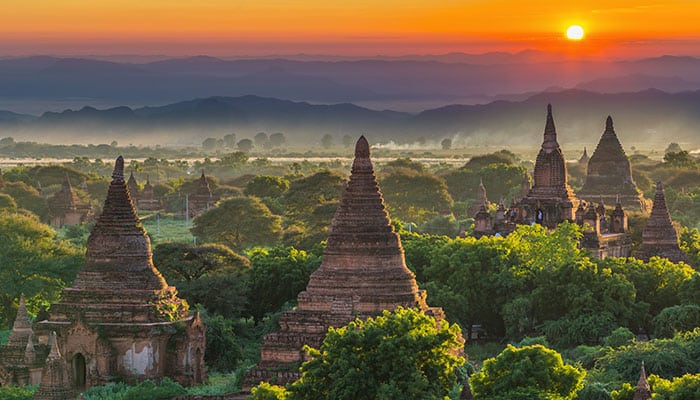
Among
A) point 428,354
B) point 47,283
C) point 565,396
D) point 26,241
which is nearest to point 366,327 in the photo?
point 428,354

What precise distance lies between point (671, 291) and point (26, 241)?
24067 millimetres

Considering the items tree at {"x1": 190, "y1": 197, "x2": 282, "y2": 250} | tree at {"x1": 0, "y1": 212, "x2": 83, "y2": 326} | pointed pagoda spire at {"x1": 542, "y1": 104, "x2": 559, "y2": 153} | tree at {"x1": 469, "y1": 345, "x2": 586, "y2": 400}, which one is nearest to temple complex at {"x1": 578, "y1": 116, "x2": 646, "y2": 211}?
tree at {"x1": 190, "y1": 197, "x2": 282, "y2": 250}

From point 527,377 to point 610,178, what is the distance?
65.6 meters

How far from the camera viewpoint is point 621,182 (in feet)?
342

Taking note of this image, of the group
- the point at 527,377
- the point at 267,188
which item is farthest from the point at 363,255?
the point at 267,188

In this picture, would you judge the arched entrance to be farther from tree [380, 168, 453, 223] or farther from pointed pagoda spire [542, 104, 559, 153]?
tree [380, 168, 453, 223]

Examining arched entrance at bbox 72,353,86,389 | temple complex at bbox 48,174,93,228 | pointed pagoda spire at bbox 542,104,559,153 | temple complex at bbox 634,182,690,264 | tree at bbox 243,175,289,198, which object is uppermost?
pointed pagoda spire at bbox 542,104,559,153

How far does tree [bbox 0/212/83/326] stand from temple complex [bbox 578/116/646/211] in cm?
4190

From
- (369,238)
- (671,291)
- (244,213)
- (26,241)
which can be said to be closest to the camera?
(369,238)

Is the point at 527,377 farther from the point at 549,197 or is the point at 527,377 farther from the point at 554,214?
the point at 549,197

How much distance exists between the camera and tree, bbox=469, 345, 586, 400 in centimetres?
3978

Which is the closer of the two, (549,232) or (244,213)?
(549,232)

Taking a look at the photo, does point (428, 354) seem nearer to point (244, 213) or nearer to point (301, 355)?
point (301, 355)

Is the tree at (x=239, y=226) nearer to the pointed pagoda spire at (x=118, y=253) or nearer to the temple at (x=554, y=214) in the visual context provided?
the temple at (x=554, y=214)
